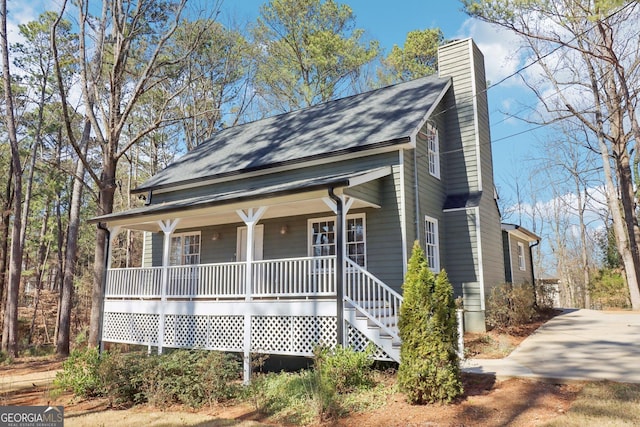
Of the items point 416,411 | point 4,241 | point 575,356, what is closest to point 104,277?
point 416,411

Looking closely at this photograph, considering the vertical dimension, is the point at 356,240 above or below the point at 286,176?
below

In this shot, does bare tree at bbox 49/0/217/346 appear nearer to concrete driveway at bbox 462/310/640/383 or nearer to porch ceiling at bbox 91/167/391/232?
porch ceiling at bbox 91/167/391/232

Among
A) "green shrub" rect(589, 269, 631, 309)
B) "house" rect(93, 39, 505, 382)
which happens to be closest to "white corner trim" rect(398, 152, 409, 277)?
"house" rect(93, 39, 505, 382)

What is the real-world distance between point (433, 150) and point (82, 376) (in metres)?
10.4

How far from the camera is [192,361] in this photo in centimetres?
825

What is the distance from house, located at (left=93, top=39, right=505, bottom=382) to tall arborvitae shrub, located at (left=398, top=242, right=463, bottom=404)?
1.17 metres

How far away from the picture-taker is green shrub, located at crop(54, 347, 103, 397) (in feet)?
28.0

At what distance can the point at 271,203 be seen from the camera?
9.18 meters

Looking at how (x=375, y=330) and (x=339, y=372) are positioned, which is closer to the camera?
(x=339, y=372)

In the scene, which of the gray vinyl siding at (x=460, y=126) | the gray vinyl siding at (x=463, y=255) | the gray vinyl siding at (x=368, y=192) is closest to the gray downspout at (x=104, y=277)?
the gray vinyl siding at (x=368, y=192)

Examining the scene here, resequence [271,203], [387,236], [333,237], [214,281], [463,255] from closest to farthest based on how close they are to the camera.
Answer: [271,203]
[214,281]
[387,236]
[333,237]
[463,255]

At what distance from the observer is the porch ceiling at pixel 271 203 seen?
8641 millimetres

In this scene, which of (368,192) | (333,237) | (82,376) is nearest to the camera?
(82,376)

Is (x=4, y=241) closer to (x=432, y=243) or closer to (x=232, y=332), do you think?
(x=232, y=332)
